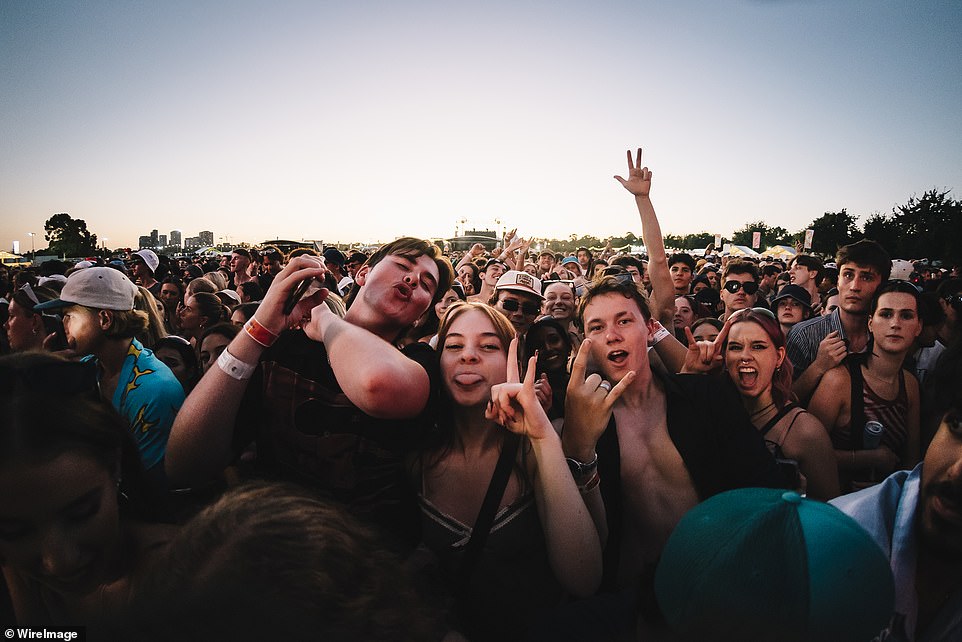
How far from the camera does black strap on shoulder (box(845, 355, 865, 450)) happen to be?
296 centimetres

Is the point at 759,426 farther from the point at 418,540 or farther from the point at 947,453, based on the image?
the point at 418,540

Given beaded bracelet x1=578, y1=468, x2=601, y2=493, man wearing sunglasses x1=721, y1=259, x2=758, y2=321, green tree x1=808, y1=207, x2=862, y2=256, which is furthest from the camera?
green tree x1=808, y1=207, x2=862, y2=256

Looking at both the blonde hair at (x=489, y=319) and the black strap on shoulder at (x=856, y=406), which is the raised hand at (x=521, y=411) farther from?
the black strap on shoulder at (x=856, y=406)

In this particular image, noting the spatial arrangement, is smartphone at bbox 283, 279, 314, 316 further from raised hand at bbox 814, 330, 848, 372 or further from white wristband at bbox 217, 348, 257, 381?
raised hand at bbox 814, 330, 848, 372

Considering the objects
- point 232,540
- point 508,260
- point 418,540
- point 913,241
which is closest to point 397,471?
point 418,540

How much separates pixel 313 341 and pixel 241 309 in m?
3.03

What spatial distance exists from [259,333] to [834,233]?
1954 inches

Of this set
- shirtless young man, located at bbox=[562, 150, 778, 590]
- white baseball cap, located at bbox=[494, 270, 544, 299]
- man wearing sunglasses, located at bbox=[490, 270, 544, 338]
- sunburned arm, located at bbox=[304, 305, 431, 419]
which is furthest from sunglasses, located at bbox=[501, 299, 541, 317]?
sunburned arm, located at bbox=[304, 305, 431, 419]

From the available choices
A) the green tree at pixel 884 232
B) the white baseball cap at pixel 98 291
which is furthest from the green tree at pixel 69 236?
the green tree at pixel 884 232

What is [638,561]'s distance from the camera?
213cm

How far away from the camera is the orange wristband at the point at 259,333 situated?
1617mm

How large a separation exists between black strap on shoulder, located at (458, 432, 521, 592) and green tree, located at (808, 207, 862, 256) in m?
44.9

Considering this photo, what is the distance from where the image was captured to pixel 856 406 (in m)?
3.02

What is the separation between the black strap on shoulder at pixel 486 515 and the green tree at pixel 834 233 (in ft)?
147
